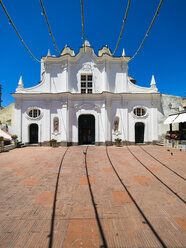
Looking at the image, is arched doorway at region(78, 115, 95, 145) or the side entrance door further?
arched doorway at region(78, 115, 95, 145)

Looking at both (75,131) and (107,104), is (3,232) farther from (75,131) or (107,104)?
(107,104)

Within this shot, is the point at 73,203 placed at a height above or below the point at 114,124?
below

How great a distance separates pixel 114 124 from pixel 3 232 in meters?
13.1

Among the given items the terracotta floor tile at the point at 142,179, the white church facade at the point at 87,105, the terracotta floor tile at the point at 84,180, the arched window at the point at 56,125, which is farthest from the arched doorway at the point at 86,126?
the terracotta floor tile at the point at 142,179

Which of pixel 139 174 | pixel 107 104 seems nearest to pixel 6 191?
pixel 139 174

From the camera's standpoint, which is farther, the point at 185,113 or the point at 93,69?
the point at 93,69

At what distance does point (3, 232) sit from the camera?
2314 mm

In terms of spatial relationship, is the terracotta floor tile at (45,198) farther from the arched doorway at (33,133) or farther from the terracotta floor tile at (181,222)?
the arched doorway at (33,133)

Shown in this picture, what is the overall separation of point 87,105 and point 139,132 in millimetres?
7550

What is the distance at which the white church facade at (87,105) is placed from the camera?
1406 cm

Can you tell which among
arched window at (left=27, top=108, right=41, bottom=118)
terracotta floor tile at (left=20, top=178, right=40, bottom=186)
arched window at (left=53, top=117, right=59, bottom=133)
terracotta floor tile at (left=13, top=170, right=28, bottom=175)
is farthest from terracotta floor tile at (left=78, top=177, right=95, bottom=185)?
arched window at (left=27, top=108, right=41, bottom=118)

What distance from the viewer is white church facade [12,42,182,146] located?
1406 cm

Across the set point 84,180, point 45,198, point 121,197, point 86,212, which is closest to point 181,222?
point 121,197

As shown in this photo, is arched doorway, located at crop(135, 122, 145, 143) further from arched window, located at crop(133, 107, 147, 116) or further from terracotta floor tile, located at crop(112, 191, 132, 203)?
terracotta floor tile, located at crop(112, 191, 132, 203)
